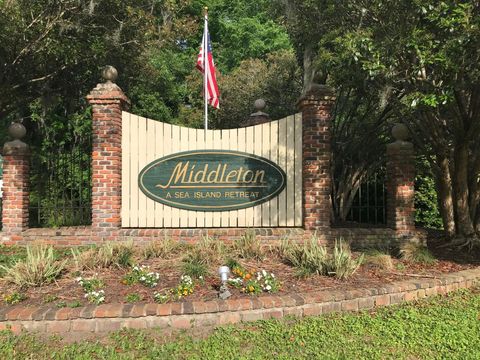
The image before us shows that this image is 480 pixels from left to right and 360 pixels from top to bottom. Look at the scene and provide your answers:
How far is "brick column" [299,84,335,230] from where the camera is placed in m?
6.99

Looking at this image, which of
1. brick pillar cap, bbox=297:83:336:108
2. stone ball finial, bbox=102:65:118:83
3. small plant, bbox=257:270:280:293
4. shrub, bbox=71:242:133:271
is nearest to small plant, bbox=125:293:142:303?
shrub, bbox=71:242:133:271

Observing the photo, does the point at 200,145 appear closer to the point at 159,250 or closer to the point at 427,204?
the point at 159,250

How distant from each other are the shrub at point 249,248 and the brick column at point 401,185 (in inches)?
105

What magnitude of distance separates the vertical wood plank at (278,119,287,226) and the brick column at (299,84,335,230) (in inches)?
13.1

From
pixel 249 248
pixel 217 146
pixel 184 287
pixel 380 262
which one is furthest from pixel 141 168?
pixel 380 262

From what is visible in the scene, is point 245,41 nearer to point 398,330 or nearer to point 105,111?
point 105,111

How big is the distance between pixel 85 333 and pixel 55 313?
1.17 feet

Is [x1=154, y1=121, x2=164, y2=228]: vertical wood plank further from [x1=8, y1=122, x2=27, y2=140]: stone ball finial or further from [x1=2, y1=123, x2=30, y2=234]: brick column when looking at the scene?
[x1=8, y1=122, x2=27, y2=140]: stone ball finial

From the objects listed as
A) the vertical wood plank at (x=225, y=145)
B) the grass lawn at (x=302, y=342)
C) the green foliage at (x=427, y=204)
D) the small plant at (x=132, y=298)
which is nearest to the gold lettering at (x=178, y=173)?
the vertical wood plank at (x=225, y=145)

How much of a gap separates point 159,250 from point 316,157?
9.87ft

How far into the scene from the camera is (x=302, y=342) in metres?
3.82

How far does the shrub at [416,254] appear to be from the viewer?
6.31m

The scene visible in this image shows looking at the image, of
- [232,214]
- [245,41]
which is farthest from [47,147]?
[245,41]

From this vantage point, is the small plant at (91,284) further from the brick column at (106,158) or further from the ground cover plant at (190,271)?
the brick column at (106,158)
